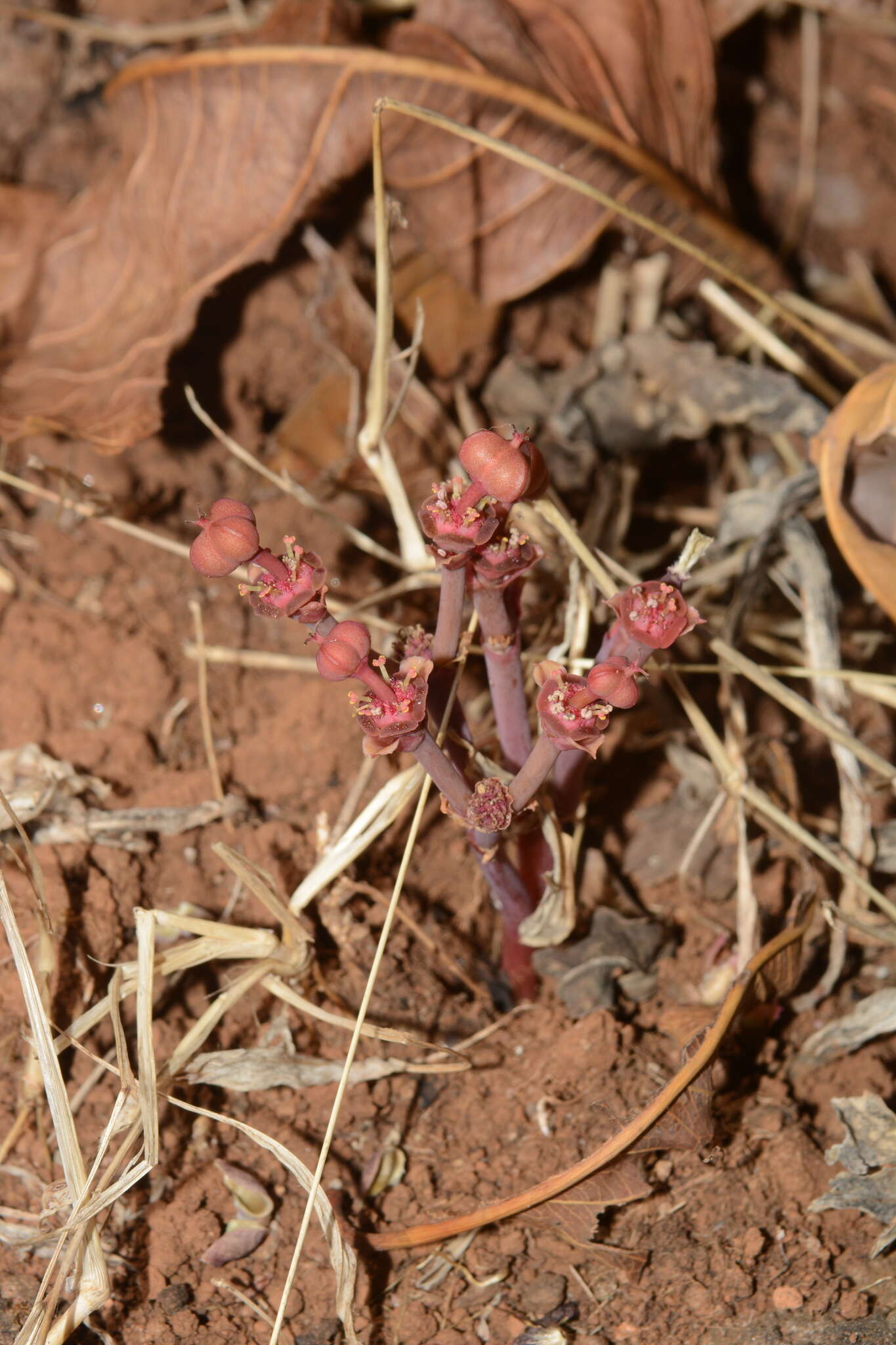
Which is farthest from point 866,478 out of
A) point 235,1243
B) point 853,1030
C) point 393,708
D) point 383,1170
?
point 235,1243

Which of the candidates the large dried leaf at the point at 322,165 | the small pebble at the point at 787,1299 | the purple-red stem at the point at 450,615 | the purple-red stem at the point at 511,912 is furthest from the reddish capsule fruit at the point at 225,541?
the small pebble at the point at 787,1299

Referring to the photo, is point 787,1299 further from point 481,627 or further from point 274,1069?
point 481,627

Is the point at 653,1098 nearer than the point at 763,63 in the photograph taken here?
Yes

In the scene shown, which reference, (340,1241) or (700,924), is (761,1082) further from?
(340,1241)

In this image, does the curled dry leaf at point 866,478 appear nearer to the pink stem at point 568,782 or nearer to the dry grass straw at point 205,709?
the pink stem at point 568,782

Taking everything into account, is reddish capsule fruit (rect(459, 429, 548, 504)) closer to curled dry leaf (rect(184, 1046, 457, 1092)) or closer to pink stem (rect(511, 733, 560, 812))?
pink stem (rect(511, 733, 560, 812))

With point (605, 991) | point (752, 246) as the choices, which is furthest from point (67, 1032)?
point (752, 246)

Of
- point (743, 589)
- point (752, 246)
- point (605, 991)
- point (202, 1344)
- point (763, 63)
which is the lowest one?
point (202, 1344)

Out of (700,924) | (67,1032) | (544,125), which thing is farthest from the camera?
(544,125)
